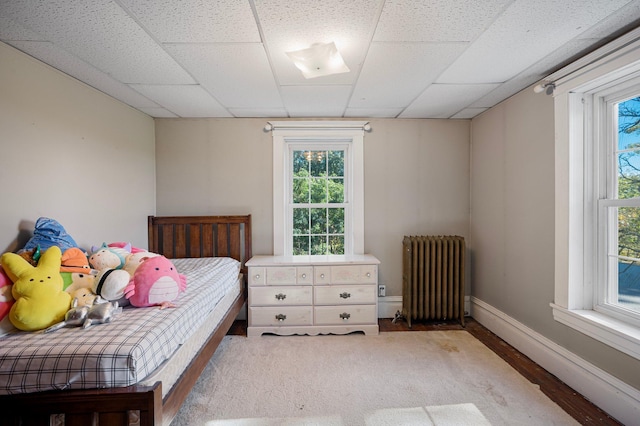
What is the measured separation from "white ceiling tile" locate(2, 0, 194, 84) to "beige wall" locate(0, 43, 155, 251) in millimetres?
361

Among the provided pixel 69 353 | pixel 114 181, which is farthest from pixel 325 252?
pixel 69 353

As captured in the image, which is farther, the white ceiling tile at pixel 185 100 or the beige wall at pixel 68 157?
the white ceiling tile at pixel 185 100

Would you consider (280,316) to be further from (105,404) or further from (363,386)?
(105,404)

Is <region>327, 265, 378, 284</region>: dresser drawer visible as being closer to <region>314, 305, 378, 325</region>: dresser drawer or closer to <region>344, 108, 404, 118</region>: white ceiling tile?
<region>314, 305, 378, 325</region>: dresser drawer

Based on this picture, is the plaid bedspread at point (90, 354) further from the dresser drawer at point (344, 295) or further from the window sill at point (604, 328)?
the window sill at point (604, 328)

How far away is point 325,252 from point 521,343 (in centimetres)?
203

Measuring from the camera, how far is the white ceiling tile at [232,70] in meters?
1.77

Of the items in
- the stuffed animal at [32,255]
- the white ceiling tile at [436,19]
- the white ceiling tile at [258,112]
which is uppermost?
the white ceiling tile at [258,112]

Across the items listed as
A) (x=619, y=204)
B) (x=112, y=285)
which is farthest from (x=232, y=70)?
(x=619, y=204)

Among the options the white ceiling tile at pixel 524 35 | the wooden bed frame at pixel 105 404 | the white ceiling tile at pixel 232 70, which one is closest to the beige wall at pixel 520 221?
the white ceiling tile at pixel 524 35

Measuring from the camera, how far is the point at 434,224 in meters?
3.28

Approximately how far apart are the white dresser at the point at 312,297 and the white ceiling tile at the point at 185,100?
161cm

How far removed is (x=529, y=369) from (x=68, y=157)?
152 inches

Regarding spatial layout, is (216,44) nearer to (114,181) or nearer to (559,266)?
(114,181)
